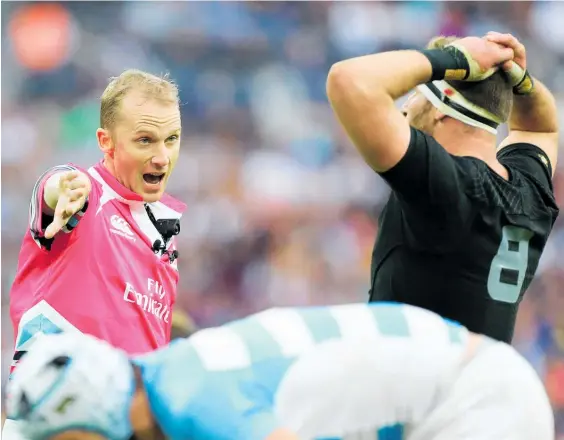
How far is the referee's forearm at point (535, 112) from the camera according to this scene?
3777mm

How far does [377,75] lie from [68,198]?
110 cm

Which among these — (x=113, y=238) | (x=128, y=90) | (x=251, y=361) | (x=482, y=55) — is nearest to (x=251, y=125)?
(x=128, y=90)

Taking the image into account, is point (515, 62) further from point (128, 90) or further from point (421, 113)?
point (128, 90)

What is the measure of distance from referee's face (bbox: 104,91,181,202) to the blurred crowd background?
4668mm

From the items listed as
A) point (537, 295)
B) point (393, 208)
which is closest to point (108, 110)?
point (393, 208)

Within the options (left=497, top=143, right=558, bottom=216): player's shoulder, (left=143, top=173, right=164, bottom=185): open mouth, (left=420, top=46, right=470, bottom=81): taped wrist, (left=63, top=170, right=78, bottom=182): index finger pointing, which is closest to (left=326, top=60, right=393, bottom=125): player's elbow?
(left=420, top=46, right=470, bottom=81): taped wrist

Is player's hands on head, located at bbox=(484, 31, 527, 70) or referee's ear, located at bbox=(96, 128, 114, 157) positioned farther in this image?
referee's ear, located at bbox=(96, 128, 114, 157)

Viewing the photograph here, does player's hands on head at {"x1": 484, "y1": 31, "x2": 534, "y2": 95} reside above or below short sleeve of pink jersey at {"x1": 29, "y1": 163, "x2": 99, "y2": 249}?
above

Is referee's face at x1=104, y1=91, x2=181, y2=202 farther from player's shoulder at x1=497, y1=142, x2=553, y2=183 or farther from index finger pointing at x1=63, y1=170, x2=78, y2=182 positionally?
player's shoulder at x1=497, y1=142, x2=553, y2=183

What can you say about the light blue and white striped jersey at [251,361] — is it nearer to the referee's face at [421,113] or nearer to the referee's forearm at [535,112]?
the referee's face at [421,113]

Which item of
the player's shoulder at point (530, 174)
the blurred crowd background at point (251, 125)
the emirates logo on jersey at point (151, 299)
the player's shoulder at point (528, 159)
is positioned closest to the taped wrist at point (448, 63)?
the player's shoulder at point (530, 174)

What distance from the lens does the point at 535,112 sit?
3805 mm

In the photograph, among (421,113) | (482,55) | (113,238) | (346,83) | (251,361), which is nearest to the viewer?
(251,361)

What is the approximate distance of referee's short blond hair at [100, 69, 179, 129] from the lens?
3787 millimetres
